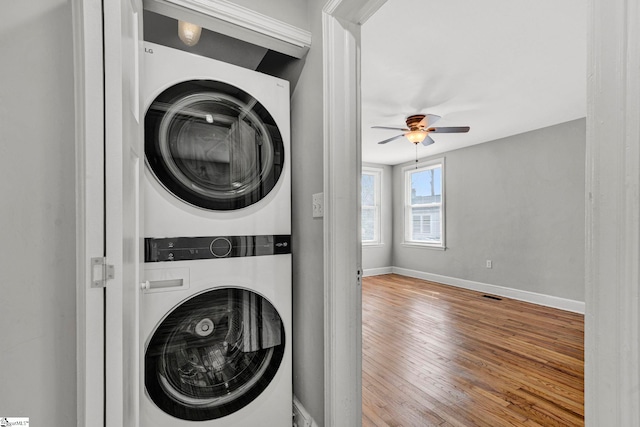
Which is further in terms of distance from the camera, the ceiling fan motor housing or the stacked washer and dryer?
the ceiling fan motor housing

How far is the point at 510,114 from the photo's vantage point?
3408 mm

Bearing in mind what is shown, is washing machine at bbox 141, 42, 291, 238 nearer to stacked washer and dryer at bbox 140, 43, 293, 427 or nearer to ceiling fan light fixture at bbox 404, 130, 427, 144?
stacked washer and dryer at bbox 140, 43, 293, 427

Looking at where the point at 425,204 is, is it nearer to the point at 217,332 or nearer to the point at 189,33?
the point at 189,33

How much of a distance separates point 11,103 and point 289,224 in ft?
3.38

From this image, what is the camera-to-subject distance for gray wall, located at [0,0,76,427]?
568mm

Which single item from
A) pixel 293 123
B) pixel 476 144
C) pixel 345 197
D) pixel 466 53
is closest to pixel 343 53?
pixel 293 123

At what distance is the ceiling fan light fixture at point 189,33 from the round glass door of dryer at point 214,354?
4.85 feet

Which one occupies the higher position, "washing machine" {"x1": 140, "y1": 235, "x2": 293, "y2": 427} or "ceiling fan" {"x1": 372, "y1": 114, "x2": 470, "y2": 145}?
"ceiling fan" {"x1": 372, "y1": 114, "x2": 470, "y2": 145}

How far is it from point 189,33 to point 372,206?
5.04 meters

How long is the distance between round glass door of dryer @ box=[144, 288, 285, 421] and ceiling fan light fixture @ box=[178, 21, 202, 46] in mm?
1478

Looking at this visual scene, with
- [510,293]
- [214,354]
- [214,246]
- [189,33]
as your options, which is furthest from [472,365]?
[189,33]

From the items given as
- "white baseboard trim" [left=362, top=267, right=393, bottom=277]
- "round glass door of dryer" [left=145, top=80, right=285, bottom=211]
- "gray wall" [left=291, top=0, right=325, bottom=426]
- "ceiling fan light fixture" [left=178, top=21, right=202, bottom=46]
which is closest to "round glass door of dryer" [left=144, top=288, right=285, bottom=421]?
"gray wall" [left=291, top=0, right=325, bottom=426]

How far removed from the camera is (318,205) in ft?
4.33

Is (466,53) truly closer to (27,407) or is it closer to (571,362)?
(571,362)
